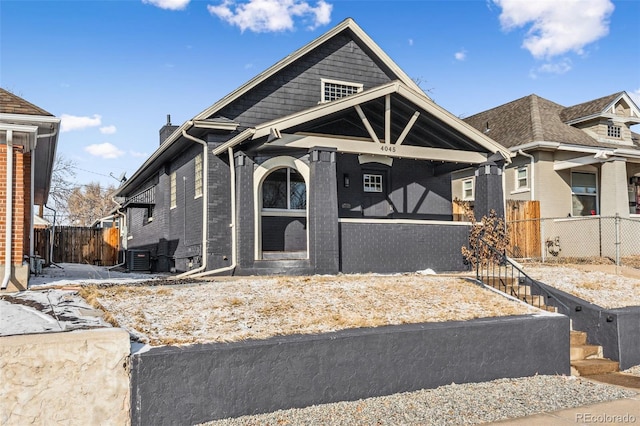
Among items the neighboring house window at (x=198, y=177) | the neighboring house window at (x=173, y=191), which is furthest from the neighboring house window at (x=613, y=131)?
the neighboring house window at (x=173, y=191)

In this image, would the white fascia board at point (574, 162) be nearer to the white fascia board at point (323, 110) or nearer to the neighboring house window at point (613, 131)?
Result: the neighboring house window at point (613, 131)

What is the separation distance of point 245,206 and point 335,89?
4.88 m

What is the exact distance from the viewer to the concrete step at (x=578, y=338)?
29.0ft

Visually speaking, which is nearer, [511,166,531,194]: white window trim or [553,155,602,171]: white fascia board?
[553,155,602,171]: white fascia board

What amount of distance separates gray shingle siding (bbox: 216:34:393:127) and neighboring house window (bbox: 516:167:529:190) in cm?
771

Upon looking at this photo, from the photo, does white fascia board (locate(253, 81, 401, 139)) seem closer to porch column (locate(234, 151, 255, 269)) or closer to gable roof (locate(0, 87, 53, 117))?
porch column (locate(234, 151, 255, 269))

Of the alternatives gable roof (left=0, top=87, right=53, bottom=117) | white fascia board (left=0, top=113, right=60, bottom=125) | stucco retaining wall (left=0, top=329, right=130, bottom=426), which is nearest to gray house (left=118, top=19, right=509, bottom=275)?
white fascia board (left=0, top=113, right=60, bottom=125)

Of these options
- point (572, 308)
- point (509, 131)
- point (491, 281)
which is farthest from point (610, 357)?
point (509, 131)

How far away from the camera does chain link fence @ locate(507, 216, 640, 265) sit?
62.4ft

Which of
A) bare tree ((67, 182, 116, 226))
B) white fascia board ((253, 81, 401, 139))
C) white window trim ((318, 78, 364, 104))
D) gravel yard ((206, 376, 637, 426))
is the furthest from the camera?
bare tree ((67, 182, 116, 226))

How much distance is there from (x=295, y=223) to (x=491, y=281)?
521cm

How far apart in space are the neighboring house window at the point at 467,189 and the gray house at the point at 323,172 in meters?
6.31

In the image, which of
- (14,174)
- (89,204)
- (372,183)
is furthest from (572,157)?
(89,204)

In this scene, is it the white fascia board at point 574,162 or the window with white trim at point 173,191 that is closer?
the window with white trim at point 173,191
